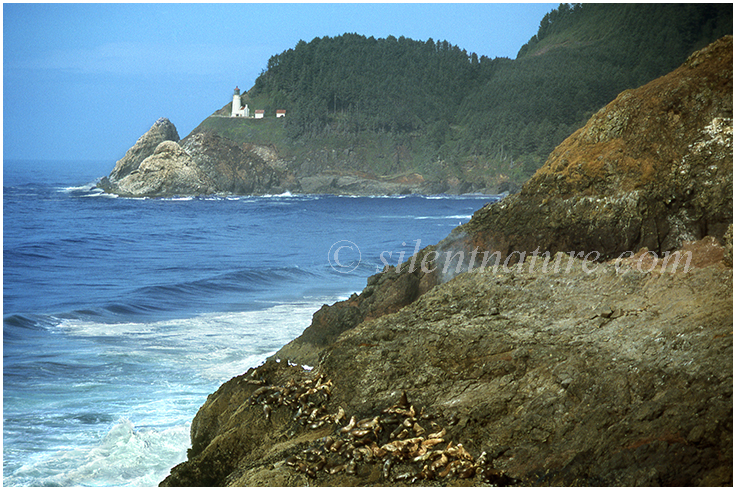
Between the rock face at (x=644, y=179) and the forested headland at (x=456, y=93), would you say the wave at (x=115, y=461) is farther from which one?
the forested headland at (x=456, y=93)

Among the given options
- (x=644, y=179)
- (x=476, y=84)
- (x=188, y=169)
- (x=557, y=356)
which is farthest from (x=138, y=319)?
(x=476, y=84)

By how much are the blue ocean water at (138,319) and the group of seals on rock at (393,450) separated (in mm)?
2380

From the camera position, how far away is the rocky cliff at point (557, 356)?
13.9 feet

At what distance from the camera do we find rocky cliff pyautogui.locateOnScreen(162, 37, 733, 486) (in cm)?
424

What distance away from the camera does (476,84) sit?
85812 mm

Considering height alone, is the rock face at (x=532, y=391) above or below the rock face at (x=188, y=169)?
below

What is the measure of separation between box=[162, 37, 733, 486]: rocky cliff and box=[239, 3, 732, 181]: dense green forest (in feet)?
74.2

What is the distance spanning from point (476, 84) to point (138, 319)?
7983 centimetres

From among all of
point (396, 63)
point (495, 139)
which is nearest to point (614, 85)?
point (495, 139)

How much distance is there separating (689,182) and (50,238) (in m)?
27.5

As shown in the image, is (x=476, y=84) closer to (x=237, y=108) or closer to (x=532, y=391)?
(x=237, y=108)

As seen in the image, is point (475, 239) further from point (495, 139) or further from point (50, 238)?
point (495, 139)

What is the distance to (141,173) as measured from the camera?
60.3 m

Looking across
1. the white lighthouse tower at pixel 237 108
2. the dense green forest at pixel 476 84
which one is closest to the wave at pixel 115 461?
the dense green forest at pixel 476 84
